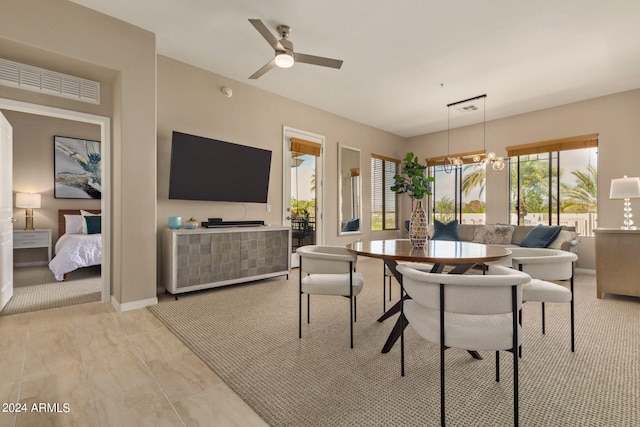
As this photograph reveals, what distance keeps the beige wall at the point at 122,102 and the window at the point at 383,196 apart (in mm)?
4808

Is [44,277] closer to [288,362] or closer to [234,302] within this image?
[234,302]

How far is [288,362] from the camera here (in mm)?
2082

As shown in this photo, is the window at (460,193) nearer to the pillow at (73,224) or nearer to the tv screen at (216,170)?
the tv screen at (216,170)

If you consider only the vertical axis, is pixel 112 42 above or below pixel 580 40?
below

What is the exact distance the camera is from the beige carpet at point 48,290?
3.35m

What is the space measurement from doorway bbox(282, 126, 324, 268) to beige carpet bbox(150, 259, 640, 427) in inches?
95.0

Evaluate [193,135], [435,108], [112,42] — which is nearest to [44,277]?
[193,135]

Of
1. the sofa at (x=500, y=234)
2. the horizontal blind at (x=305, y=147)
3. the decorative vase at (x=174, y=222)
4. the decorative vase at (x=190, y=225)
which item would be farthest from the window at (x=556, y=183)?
the decorative vase at (x=174, y=222)

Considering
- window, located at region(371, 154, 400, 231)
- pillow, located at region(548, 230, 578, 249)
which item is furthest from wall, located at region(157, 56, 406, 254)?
pillow, located at region(548, 230, 578, 249)

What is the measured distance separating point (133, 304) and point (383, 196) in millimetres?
5566

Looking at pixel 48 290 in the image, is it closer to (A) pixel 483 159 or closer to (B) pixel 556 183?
(A) pixel 483 159

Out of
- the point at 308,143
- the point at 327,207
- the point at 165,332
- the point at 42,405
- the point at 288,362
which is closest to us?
the point at 42,405

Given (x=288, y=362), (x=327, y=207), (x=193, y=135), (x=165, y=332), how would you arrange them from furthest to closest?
1. (x=327, y=207)
2. (x=193, y=135)
3. (x=165, y=332)
4. (x=288, y=362)

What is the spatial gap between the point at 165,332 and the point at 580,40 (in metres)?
5.20
